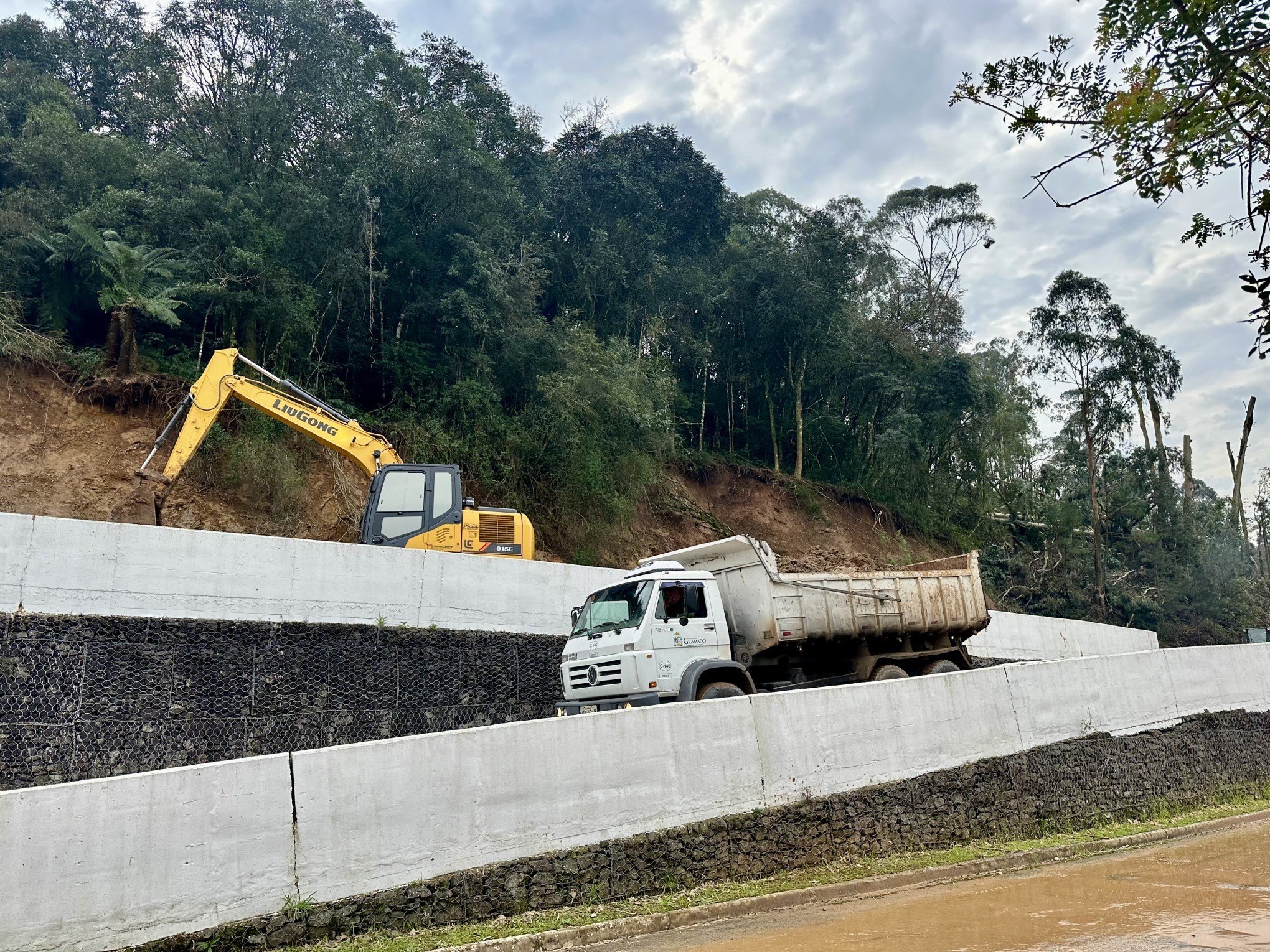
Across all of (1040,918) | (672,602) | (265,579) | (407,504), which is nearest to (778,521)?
(407,504)

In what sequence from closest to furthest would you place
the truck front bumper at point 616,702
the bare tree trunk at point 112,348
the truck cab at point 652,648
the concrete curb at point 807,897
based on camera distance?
the concrete curb at point 807,897 < the truck front bumper at point 616,702 < the truck cab at point 652,648 < the bare tree trunk at point 112,348

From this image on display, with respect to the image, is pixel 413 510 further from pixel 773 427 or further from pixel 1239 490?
pixel 1239 490

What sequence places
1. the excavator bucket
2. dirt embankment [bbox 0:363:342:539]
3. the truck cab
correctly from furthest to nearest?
the excavator bucket, dirt embankment [bbox 0:363:342:539], the truck cab

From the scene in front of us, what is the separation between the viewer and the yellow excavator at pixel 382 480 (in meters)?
15.0

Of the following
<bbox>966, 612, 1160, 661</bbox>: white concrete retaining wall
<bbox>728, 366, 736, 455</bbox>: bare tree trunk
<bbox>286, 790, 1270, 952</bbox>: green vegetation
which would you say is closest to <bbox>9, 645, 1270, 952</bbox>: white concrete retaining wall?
<bbox>286, 790, 1270, 952</bbox>: green vegetation

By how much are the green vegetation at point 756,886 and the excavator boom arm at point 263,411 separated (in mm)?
10183

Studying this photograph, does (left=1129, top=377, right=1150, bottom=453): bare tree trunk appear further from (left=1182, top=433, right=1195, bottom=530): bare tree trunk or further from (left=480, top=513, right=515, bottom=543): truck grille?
(left=480, top=513, right=515, bottom=543): truck grille

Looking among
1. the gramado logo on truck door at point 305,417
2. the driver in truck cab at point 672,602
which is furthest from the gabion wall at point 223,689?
the gramado logo on truck door at point 305,417

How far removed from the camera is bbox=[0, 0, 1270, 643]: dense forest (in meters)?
21.0

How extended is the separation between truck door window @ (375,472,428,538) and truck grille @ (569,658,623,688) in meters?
5.51

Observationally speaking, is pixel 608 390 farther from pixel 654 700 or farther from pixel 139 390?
pixel 654 700

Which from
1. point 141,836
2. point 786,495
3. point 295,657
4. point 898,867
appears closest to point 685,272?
point 786,495

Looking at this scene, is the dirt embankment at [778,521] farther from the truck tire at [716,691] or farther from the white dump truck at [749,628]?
the truck tire at [716,691]

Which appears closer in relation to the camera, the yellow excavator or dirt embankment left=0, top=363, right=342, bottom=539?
the yellow excavator
